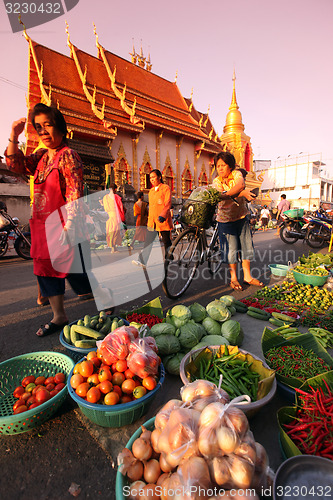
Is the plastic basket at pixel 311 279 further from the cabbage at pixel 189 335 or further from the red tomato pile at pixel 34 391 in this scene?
the red tomato pile at pixel 34 391

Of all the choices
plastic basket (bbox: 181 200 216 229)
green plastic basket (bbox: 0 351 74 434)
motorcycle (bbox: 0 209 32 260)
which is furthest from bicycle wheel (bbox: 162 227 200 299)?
motorcycle (bbox: 0 209 32 260)

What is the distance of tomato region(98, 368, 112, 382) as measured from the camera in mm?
1598

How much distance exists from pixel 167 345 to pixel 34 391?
1.06m

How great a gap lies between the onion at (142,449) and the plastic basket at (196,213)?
10.4 feet

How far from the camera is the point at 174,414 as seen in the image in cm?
106

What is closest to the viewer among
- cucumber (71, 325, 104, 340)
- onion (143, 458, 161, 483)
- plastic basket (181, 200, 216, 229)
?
onion (143, 458, 161, 483)

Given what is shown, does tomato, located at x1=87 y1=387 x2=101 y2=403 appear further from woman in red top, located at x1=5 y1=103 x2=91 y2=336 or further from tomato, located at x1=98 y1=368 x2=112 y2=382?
woman in red top, located at x1=5 y1=103 x2=91 y2=336

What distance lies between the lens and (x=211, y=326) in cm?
254

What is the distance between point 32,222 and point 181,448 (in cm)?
249

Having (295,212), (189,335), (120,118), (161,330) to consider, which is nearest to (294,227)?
(295,212)

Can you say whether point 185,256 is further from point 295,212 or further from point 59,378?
point 295,212

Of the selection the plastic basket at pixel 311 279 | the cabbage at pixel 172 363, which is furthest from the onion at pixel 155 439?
the plastic basket at pixel 311 279

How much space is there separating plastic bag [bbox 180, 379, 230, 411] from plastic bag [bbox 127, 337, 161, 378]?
399 millimetres

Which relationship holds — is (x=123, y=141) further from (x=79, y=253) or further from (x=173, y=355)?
(x=173, y=355)
